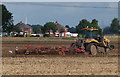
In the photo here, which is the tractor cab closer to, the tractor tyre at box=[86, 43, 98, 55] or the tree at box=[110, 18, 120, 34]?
the tractor tyre at box=[86, 43, 98, 55]

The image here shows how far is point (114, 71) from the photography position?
18062 millimetres

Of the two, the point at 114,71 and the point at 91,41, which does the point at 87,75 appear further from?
the point at 91,41

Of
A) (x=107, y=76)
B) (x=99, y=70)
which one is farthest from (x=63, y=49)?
(x=107, y=76)

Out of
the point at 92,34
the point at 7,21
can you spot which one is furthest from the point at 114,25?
the point at 92,34

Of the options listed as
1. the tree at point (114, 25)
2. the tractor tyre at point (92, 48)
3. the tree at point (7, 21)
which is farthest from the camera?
the tree at point (114, 25)

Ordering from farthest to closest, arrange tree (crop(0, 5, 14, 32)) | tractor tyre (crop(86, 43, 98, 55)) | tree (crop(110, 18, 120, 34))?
tree (crop(110, 18, 120, 34))
tree (crop(0, 5, 14, 32))
tractor tyre (crop(86, 43, 98, 55))

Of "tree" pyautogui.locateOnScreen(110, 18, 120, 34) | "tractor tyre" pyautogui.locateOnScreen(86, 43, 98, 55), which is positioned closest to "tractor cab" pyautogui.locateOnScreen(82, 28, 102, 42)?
"tractor tyre" pyautogui.locateOnScreen(86, 43, 98, 55)

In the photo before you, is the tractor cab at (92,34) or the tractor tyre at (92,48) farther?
the tractor cab at (92,34)

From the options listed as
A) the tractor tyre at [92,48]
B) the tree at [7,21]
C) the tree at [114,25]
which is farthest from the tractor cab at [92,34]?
the tree at [114,25]

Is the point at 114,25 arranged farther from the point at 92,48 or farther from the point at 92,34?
the point at 92,48

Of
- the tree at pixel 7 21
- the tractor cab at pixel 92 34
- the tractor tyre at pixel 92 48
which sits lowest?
the tractor tyre at pixel 92 48

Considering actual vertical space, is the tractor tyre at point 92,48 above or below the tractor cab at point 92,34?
below

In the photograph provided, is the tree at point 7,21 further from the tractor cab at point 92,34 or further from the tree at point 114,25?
the tractor cab at point 92,34

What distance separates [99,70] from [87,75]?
198 centimetres
